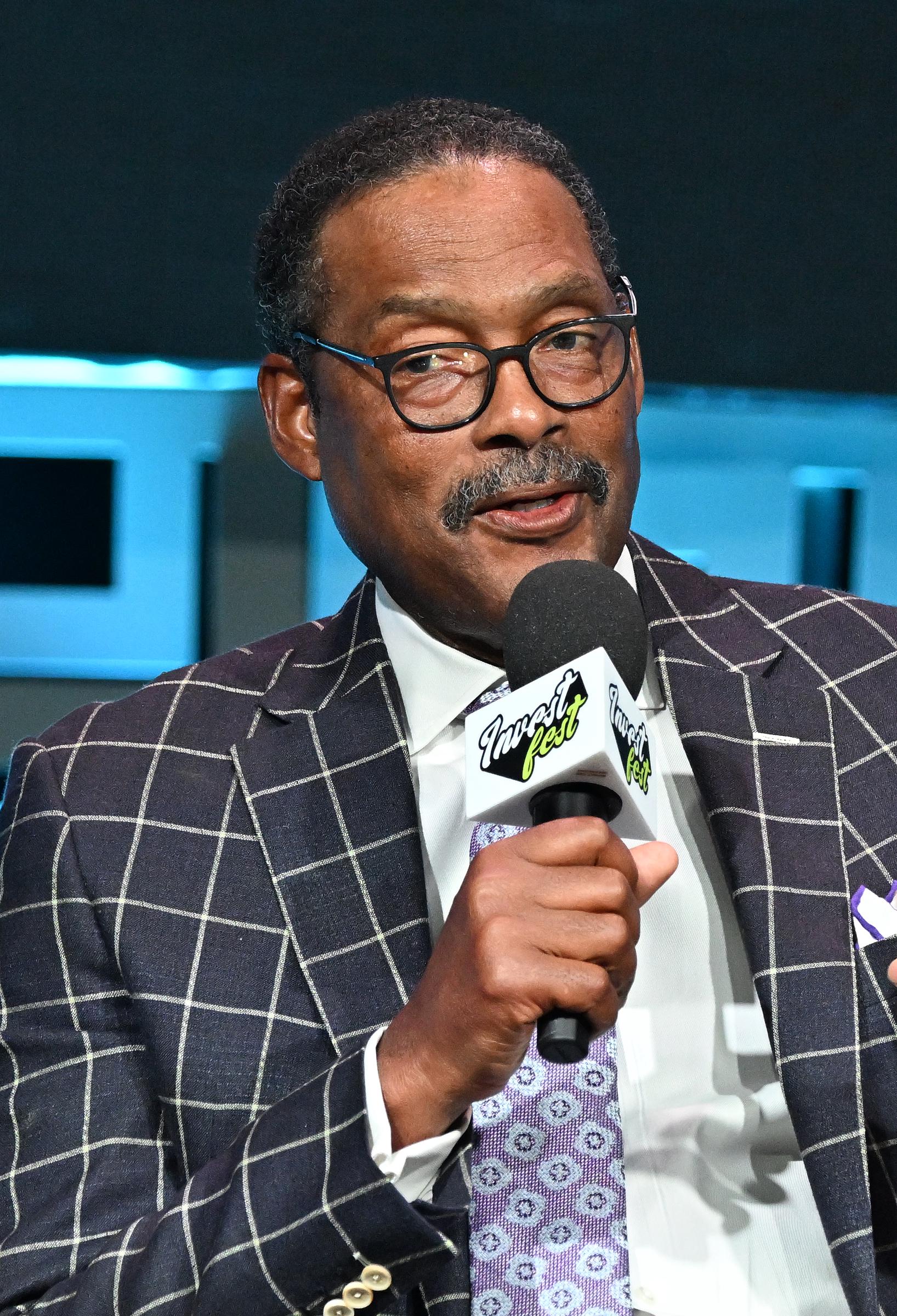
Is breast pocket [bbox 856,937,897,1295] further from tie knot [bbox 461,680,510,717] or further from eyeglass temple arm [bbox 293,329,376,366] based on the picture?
eyeglass temple arm [bbox 293,329,376,366]

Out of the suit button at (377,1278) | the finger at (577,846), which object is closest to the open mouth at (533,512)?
the finger at (577,846)

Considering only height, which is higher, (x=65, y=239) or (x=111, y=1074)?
(x=65, y=239)

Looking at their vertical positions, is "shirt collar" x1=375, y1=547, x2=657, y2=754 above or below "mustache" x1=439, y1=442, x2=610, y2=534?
below

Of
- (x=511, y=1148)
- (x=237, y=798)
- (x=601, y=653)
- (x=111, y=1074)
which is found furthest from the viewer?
(x=237, y=798)

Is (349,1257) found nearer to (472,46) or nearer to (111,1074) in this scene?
(111,1074)

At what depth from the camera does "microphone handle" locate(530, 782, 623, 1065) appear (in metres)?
1.12

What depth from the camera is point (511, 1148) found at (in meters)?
1.65

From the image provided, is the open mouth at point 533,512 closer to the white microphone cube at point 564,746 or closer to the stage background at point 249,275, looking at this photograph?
the white microphone cube at point 564,746

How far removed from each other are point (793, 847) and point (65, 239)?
2.01 meters

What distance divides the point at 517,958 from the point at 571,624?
0.33 m

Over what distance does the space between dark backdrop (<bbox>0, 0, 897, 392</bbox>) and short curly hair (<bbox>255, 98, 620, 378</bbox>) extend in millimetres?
888

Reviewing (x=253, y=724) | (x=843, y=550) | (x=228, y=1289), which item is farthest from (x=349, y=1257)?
(x=843, y=550)

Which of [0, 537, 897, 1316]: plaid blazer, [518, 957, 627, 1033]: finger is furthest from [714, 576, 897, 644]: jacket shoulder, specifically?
[518, 957, 627, 1033]: finger

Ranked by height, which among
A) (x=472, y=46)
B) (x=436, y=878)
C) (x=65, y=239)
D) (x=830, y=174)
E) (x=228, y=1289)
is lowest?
(x=228, y=1289)
